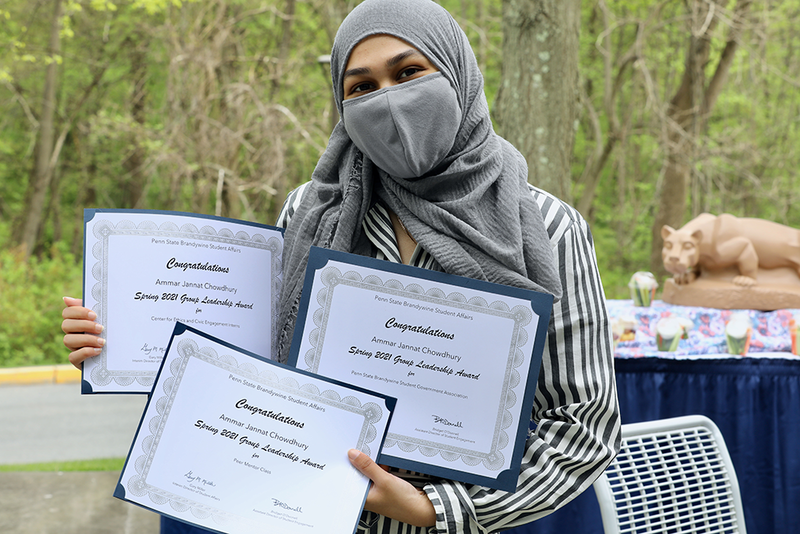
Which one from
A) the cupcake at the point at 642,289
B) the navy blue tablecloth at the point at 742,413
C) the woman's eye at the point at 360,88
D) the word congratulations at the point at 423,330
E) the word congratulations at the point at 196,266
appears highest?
the woman's eye at the point at 360,88

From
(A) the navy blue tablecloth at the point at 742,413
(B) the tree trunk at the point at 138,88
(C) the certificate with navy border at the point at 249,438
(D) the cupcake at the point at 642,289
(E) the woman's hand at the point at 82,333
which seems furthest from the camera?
(B) the tree trunk at the point at 138,88

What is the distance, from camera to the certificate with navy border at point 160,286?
1439mm

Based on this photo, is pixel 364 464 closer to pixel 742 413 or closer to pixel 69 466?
pixel 742 413

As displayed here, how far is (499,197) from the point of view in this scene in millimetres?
1382

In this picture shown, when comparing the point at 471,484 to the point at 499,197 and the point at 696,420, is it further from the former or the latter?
the point at 696,420

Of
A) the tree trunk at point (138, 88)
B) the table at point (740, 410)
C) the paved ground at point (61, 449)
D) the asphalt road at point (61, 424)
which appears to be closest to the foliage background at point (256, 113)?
the tree trunk at point (138, 88)

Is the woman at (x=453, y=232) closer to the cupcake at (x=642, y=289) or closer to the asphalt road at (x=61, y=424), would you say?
the cupcake at (x=642, y=289)

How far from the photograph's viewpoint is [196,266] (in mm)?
1473

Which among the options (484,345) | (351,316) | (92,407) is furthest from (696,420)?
(92,407)

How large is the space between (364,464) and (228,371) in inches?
11.6

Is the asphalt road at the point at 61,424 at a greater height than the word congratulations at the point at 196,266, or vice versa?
the word congratulations at the point at 196,266

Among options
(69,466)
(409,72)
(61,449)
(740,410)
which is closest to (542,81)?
(740,410)

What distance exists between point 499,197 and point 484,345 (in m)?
0.31

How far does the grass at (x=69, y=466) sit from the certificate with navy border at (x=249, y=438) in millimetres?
5031
